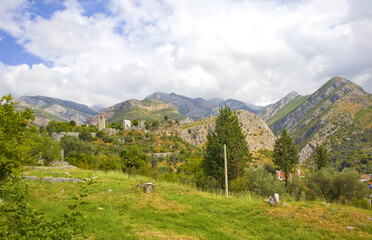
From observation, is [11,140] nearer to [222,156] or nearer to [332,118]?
[222,156]

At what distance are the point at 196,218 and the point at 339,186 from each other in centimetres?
2557

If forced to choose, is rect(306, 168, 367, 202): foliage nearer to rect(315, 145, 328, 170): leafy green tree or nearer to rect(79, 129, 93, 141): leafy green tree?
rect(315, 145, 328, 170): leafy green tree

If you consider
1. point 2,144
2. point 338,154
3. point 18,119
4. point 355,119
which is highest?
point 355,119

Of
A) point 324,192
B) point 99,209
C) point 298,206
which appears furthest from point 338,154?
point 99,209

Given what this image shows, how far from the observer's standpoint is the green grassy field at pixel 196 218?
679cm

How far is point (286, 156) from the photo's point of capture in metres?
35.6

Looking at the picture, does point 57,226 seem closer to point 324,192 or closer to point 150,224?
point 150,224

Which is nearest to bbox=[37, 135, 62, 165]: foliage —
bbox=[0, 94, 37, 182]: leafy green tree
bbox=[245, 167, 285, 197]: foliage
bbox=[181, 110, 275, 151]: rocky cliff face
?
bbox=[0, 94, 37, 182]: leafy green tree

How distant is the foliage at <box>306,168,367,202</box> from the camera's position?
81.8ft

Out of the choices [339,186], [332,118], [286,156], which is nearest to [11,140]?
[339,186]

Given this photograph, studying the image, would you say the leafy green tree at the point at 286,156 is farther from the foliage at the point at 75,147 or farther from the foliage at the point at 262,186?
the foliage at the point at 75,147

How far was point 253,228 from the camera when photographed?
7574 mm

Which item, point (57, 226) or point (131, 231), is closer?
point (57, 226)

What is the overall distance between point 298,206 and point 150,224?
6.60m
